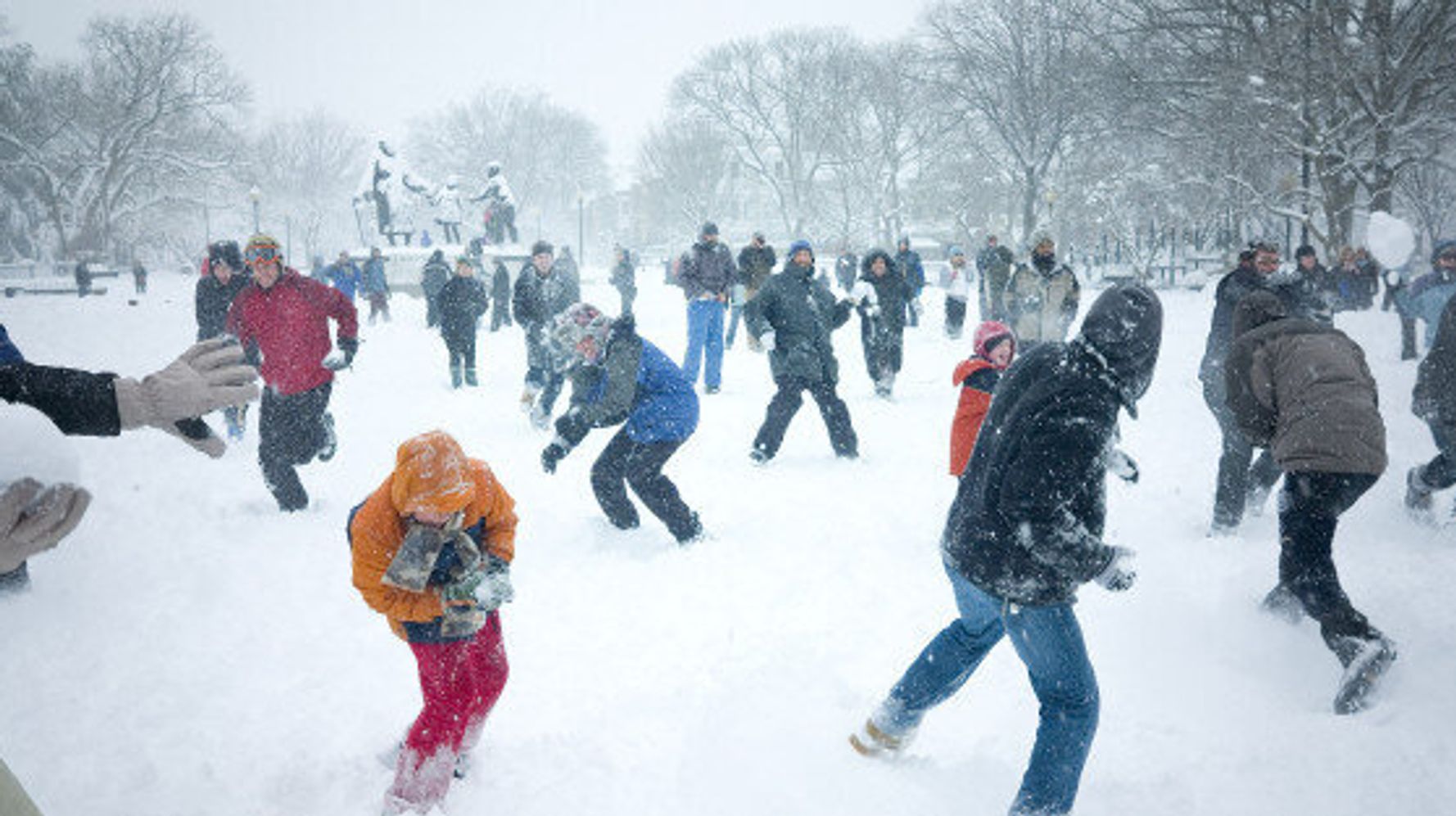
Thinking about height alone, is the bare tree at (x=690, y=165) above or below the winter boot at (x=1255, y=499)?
above

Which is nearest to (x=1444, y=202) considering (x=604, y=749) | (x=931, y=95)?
(x=931, y=95)

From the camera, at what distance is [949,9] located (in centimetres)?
2834

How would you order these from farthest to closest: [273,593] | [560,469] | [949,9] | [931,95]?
[931,95], [949,9], [560,469], [273,593]

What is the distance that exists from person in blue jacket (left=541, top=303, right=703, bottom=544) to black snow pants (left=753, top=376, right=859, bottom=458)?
1975 millimetres

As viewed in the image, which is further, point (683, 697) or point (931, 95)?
point (931, 95)

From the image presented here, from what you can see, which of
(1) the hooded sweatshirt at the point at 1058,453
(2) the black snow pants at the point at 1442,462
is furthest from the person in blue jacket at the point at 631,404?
(2) the black snow pants at the point at 1442,462

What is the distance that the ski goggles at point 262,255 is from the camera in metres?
5.59

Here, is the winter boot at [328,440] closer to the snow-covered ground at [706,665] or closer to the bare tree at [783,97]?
the snow-covered ground at [706,665]

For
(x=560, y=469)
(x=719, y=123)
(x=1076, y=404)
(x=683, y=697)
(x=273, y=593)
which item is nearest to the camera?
(x=1076, y=404)

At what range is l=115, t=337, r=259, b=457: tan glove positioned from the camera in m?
1.73

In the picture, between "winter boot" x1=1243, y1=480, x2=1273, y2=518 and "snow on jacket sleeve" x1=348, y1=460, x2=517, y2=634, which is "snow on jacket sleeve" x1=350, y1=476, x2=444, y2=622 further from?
"winter boot" x1=1243, y1=480, x2=1273, y2=518

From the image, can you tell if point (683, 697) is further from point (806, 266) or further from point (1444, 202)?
point (1444, 202)

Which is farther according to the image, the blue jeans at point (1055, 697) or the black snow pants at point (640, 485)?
the black snow pants at point (640, 485)

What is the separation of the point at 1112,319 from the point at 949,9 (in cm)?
3016
